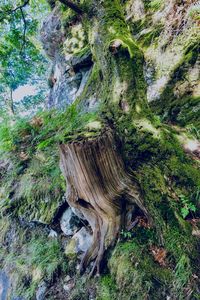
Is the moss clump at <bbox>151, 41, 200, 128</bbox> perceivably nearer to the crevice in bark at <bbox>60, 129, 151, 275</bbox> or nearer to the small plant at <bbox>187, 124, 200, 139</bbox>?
the small plant at <bbox>187, 124, 200, 139</bbox>

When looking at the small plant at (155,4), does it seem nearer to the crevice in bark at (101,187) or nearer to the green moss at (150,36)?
the green moss at (150,36)

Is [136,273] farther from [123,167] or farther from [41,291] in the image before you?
[41,291]

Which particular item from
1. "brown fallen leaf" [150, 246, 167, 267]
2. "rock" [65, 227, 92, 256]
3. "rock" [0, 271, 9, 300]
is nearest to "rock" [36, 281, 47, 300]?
"rock" [65, 227, 92, 256]

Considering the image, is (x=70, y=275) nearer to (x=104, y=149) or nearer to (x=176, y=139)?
(x=104, y=149)

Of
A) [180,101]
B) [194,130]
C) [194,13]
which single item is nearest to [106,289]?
[194,130]

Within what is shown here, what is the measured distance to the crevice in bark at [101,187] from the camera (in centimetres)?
275

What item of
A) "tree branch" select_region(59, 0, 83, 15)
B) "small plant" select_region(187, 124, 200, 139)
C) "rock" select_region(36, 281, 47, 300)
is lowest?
"rock" select_region(36, 281, 47, 300)

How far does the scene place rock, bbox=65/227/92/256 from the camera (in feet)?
10.5

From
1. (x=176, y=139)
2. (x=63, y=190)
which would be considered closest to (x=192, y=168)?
(x=176, y=139)

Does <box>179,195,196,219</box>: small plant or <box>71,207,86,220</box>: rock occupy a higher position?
<box>71,207,86,220</box>: rock

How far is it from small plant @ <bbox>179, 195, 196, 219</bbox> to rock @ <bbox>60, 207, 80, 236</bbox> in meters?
1.54

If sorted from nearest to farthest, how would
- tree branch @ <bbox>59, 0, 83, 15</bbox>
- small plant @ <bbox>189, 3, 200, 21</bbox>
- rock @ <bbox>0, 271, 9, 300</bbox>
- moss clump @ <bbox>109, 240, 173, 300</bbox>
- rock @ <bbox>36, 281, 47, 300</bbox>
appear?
moss clump @ <bbox>109, 240, 173, 300</bbox> → rock @ <bbox>36, 281, 47, 300</bbox> → rock @ <bbox>0, 271, 9, 300</bbox> → tree branch @ <bbox>59, 0, 83, 15</bbox> → small plant @ <bbox>189, 3, 200, 21</bbox>

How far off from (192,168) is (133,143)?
0.78 metres

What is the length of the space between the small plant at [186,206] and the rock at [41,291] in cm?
196
